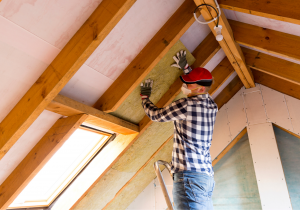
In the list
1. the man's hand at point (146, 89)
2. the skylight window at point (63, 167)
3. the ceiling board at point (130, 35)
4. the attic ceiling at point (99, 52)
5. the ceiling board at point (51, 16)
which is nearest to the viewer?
the ceiling board at point (51, 16)

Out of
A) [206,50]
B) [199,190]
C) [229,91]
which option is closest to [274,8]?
[206,50]

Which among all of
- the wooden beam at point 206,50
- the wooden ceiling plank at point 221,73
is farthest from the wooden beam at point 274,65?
the wooden beam at point 206,50

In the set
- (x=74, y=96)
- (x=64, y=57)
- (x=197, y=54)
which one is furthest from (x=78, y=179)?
(x=197, y=54)

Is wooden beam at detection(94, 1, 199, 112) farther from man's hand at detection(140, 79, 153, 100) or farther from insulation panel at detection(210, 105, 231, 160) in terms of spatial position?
insulation panel at detection(210, 105, 231, 160)

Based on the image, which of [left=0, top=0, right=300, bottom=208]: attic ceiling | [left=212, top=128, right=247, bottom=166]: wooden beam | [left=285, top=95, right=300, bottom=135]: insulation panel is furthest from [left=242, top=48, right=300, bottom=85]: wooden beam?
[left=212, top=128, right=247, bottom=166]: wooden beam

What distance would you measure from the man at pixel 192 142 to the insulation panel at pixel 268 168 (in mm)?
1781

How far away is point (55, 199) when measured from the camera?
2779 millimetres

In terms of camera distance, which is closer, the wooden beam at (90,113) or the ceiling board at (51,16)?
the ceiling board at (51,16)

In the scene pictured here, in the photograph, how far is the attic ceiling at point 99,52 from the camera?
1277 millimetres

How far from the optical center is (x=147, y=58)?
6.23 ft

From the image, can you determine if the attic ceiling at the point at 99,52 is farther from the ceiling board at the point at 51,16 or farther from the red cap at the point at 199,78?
the red cap at the point at 199,78

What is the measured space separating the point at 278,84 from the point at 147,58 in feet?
7.51

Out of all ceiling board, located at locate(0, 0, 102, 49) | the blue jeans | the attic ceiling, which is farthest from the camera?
the blue jeans

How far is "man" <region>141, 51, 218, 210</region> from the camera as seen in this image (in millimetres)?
1592
